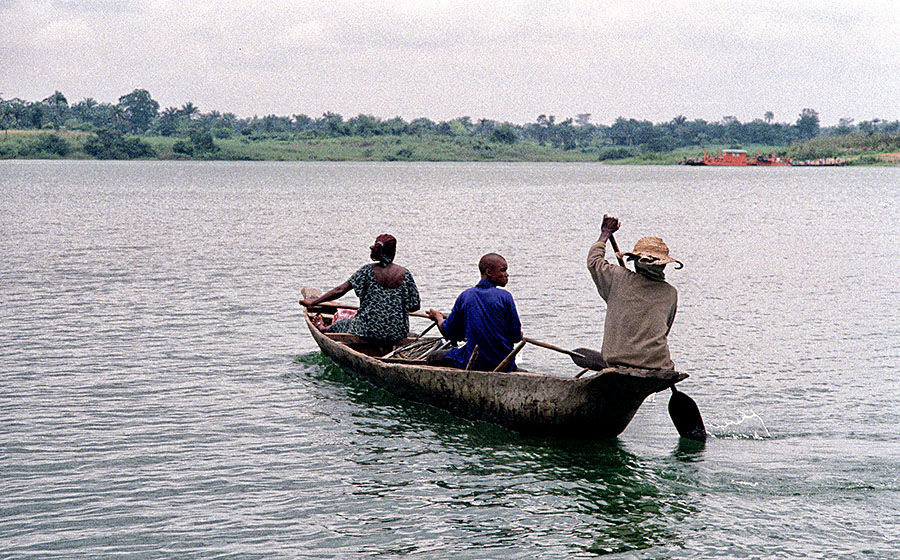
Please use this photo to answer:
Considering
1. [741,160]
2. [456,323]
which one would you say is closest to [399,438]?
[456,323]

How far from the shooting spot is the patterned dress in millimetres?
13125

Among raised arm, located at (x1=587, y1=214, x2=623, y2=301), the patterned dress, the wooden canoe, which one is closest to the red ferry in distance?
the patterned dress

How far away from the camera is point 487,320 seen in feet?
36.3

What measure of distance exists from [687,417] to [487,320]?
239 centimetres

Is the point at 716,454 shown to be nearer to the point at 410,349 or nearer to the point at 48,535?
the point at 410,349

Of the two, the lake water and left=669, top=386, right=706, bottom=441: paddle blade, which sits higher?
left=669, top=386, right=706, bottom=441: paddle blade

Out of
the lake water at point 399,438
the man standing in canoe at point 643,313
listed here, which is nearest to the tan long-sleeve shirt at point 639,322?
the man standing in canoe at point 643,313

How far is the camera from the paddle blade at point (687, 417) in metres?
10.9

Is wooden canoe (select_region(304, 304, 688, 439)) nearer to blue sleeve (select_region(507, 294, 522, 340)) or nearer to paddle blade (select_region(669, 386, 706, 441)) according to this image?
blue sleeve (select_region(507, 294, 522, 340))

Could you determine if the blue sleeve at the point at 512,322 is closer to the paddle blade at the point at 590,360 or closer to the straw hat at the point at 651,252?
the paddle blade at the point at 590,360

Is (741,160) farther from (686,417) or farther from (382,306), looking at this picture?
(686,417)

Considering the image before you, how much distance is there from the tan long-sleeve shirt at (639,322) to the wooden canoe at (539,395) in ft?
0.86

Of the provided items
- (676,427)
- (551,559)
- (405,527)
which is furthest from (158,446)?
(676,427)

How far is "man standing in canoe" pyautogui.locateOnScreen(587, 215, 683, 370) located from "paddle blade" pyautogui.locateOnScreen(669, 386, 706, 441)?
109 cm
